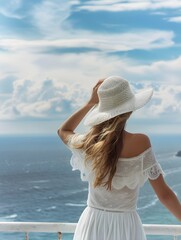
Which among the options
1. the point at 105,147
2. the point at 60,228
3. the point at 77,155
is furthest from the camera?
the point at 60,228

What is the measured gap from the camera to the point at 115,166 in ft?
4.77

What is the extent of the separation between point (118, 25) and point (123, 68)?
0.60 metres

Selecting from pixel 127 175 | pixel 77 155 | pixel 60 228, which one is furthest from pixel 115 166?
pixel 60 228

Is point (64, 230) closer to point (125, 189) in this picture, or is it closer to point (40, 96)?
point (125, 189)

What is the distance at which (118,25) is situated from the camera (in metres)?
3.62

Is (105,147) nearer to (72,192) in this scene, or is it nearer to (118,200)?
(118,200)

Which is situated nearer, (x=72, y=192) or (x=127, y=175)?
(x=127, y=175)

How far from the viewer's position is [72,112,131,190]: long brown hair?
1434mm

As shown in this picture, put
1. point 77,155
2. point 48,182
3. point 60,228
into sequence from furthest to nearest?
point 48,182
point 60,228
point 77,155

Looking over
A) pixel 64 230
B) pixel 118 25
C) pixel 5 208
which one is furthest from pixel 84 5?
pixel 64 230

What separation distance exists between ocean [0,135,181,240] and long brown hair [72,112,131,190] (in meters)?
1.70

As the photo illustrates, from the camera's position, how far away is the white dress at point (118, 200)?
1468 mm

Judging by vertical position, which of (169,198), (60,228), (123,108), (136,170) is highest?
(123,108)

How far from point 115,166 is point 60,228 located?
547 millimetres
